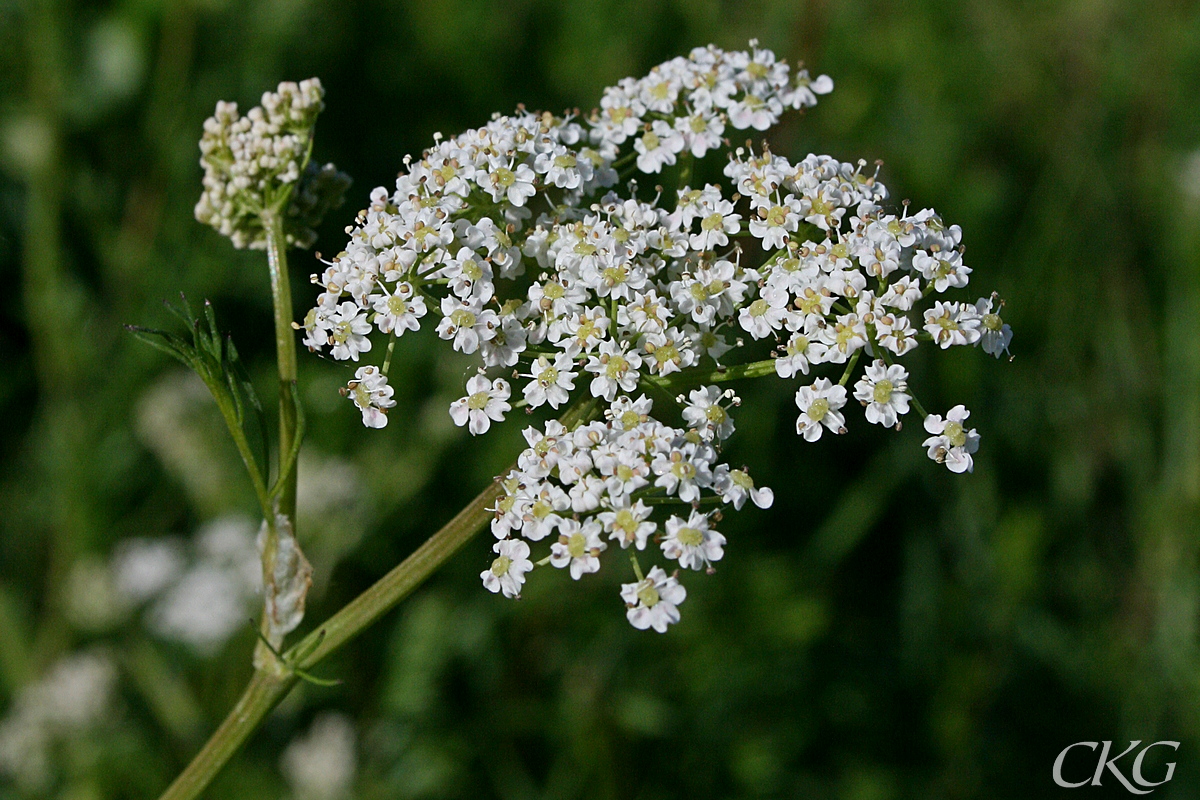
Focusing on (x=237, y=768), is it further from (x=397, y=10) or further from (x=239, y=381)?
(x=397, y=10)

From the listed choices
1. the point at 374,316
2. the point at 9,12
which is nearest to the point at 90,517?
the point at 9,12

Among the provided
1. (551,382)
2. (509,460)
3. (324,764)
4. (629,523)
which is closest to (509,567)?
(629,523)

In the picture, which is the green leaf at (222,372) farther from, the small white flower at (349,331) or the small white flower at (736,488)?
the small white flower at (736,488)

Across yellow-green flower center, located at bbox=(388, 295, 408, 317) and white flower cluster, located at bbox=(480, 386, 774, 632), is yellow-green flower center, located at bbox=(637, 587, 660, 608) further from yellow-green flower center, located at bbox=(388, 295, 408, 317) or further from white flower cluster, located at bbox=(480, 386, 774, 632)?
yellow-green flower center, located at bbox=(388, 295, 408, 317)

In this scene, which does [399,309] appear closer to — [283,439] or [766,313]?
[283,439]

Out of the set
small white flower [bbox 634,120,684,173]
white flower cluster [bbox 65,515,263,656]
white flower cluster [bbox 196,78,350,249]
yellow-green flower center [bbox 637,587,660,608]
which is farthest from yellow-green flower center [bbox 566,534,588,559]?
white flower cluster [bbox 65,515,263,656]

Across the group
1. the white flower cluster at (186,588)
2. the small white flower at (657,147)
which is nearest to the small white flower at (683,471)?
the small white flower at (657,147)

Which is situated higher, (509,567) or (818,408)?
(818,408)
